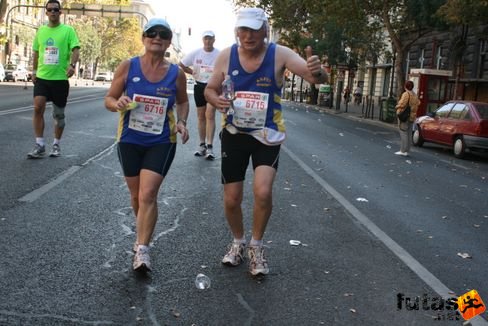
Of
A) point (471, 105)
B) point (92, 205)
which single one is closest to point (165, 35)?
point (92, 205)

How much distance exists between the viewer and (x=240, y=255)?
15.3ft

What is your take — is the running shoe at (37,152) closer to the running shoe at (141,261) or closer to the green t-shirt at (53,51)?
the green t-shirt at (53,51)

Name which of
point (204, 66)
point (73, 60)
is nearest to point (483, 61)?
point (204, 66)

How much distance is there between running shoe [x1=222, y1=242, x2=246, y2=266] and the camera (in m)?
4.61

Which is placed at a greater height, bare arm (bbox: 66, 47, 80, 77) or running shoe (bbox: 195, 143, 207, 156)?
bare arm (bbox: 66, 47, 80, 77)

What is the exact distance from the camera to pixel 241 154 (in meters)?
4.50

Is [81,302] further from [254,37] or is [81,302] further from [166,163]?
[254,37]

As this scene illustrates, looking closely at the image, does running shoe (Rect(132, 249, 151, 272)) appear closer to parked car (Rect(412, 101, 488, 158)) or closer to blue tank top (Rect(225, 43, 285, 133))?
blue tank top (Rect(225, 43, 285, 133))

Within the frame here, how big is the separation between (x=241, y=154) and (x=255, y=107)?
1.18ft

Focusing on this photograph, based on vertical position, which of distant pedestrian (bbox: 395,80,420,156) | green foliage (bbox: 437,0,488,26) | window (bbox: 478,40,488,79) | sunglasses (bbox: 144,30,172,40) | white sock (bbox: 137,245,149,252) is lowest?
white sock (bbox: 137,245,149,252)

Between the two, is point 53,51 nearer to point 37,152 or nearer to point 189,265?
point 37,152

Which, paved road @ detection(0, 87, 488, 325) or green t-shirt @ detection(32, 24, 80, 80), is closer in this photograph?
paved road @ detection(0, 87, 488, 325)

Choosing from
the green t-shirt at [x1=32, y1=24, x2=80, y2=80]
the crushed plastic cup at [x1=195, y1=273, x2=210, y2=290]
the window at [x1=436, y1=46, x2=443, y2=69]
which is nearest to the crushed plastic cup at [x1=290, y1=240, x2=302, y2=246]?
the crushed plastic cup at [x1=195, y1=273, x2=210, y2=290]

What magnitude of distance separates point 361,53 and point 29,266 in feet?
123
